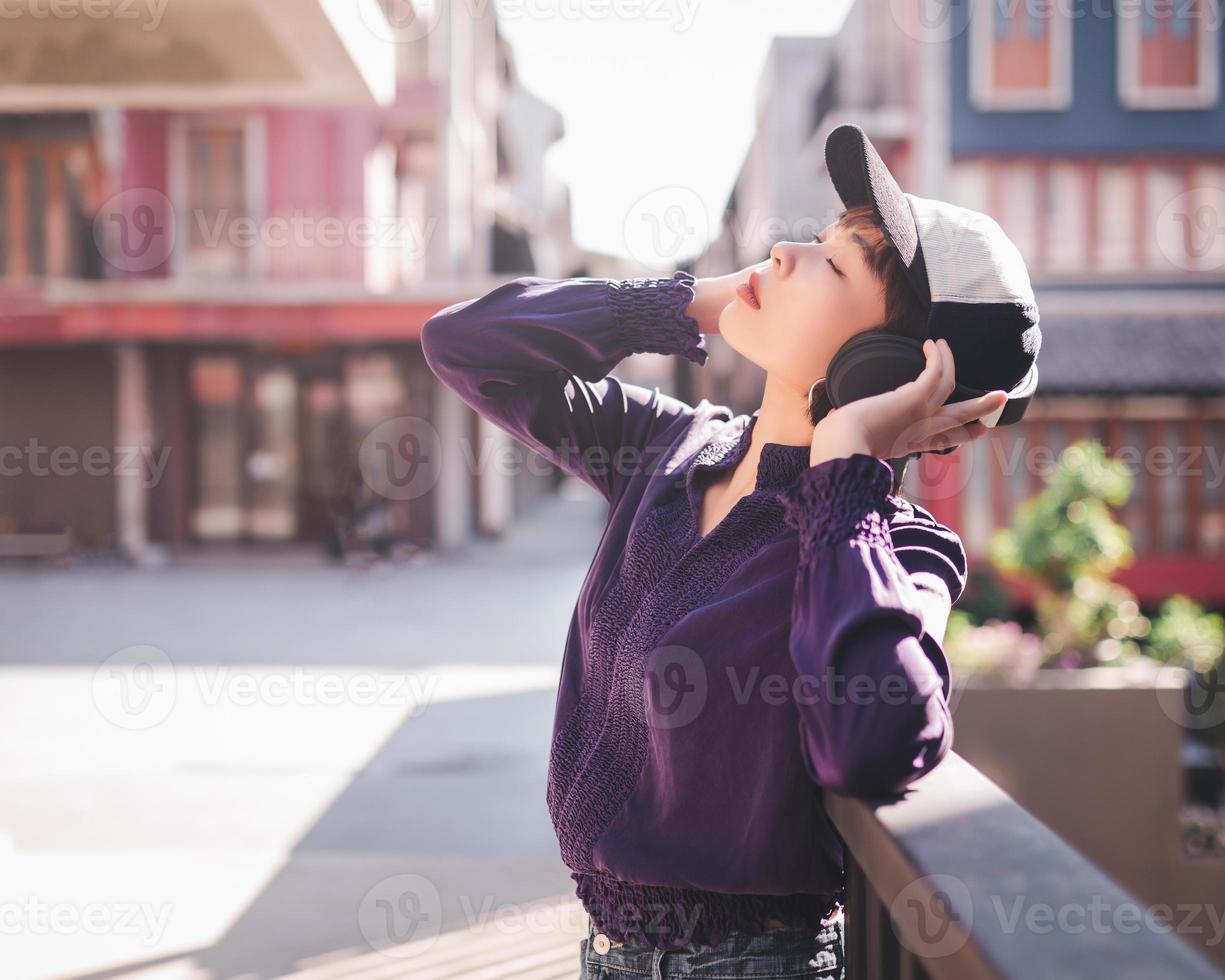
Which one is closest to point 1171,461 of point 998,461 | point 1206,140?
point 998,461

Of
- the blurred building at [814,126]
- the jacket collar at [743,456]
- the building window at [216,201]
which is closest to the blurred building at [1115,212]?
the blurred building at [814,126]

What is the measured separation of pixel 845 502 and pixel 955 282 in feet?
0.86

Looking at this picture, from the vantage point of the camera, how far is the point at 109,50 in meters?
3.23

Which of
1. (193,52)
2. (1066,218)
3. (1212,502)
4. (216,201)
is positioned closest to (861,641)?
(193,52)

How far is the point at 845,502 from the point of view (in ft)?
3.51

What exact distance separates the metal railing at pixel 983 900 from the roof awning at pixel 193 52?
2.41 m

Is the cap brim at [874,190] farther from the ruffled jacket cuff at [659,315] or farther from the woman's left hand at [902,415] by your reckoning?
the ruffled jacket cuff at [659,315]

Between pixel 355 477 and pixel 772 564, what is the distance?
44.1ft

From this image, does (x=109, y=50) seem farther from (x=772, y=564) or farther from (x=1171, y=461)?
(x=1171, y=461)

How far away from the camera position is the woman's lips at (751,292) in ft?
4.25

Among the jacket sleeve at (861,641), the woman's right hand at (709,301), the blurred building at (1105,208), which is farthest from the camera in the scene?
the blurred building at (1105,208)

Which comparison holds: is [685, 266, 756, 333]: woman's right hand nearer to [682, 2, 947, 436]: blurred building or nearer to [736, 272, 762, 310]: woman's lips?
[736, 272, 762, 310]: woman's lips

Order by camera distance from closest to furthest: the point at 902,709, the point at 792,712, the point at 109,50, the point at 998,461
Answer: the point at 902,709, the point at 792,712, the point at 109,50, the point at 998,461

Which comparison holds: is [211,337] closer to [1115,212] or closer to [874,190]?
[1115,212]
